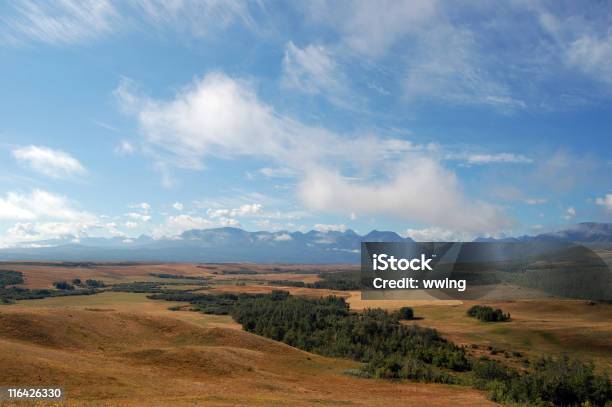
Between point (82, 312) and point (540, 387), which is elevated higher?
point (82, 312)

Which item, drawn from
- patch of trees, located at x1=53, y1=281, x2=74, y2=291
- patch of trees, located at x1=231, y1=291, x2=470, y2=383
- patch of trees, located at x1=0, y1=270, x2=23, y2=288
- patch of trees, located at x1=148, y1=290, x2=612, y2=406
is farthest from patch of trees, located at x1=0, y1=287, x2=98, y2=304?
patch of trees, located at x1=231, y1=291, x2=470, y2=383

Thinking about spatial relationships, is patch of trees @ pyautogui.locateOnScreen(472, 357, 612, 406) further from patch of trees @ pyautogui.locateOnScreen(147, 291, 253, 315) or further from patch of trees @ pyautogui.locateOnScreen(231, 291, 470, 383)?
patch of trees @ pyautogui.locateOnScreen(147, 291, 253, 315)

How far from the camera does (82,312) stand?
5750 centimetres

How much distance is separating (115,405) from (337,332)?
2451 inches

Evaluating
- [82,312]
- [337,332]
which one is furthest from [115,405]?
[337,332]

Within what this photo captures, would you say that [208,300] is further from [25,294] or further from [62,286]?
[62,286]

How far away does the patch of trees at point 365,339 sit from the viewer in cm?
5431

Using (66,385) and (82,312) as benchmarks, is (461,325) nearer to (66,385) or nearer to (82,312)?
(82,312)

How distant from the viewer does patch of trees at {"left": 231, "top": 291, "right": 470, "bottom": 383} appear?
178 feet

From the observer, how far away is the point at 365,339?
8125 cm

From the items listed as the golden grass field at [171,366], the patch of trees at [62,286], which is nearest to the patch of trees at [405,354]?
the golden grass field at [171,366]

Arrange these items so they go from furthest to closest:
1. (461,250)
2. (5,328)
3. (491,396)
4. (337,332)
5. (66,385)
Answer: (461,250) → (337,332) → (5,328) → (491,396) → (66,385)

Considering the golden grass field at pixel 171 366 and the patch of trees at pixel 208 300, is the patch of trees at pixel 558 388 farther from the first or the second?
the patch of trees at pixel 208 300

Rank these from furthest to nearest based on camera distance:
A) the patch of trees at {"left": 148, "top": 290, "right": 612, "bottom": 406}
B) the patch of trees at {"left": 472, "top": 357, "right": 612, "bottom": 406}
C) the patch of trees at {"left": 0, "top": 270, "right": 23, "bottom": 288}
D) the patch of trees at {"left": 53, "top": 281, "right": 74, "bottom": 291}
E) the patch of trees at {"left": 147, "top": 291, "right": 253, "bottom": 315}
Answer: the patch of trees at {"left": 53, "top": 281, "right": 74, "bottom": 291}
the patch of trees at {"left": 0, "top": 270, "right": 23, "bottom": 288}
the patch of trees at {"left": 147, "top": 291, "right": 253, "bottom": 315}
the patch of trees at {"left": 148, "top": 290, "right": 612, "bottom": 406}
the patch of trees at {"left": 472, "top": 357, "right": 612, "bottom": 406}
